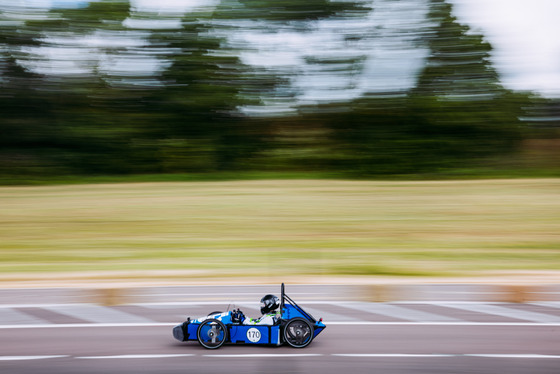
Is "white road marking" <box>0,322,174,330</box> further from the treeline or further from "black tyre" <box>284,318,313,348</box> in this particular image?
the treeline

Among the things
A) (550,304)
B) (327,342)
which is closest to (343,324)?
(327,342)

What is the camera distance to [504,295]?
844 cm

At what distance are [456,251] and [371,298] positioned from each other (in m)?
6.13

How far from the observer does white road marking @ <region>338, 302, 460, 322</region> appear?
7.43 metres

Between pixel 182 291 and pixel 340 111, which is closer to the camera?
pixel 182 291

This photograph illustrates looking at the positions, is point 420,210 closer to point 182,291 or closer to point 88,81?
point 182,291

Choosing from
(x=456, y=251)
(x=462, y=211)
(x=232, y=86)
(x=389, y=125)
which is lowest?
(x=456, y=251)

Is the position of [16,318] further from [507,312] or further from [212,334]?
[507,312]

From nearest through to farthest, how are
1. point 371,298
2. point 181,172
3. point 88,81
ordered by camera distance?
1. point 371,298
2. point 181,172
3. point 88,81

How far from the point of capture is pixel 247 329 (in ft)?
19.0

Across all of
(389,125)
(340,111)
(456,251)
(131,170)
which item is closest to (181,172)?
(131,170)

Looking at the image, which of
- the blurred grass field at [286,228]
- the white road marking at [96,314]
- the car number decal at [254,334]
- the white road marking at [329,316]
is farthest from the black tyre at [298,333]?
the blurred grass field at [286,228]

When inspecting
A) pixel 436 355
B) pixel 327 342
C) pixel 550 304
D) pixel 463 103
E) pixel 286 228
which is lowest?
pixel 436 355

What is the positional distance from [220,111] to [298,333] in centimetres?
2522
